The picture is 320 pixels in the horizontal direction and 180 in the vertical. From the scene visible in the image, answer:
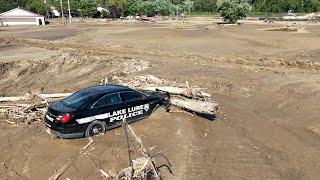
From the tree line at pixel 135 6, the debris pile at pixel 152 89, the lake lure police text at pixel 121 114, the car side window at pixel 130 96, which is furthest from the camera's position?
the tree line at pixel 135 6

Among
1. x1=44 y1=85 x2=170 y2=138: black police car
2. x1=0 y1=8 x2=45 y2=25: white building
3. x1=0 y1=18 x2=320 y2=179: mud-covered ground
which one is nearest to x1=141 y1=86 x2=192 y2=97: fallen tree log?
x1=0 y1=18 x2=320 y2=179: mud-covered ground

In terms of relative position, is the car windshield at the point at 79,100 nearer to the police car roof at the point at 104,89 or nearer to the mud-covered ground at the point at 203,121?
the police car roof at the point at 104,89

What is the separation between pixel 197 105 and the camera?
49.2 feet

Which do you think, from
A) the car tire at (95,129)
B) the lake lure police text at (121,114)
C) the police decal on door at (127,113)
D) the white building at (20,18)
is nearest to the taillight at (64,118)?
the lake lure police text at (121,114)

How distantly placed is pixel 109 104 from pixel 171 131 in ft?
7.08

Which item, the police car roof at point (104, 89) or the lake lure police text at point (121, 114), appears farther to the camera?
the police car roof at point (104, 89)

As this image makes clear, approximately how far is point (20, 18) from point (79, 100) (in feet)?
270

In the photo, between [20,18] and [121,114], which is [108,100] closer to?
[121,114]

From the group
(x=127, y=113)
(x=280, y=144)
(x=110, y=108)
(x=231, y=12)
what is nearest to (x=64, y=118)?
(x=110, y=108)

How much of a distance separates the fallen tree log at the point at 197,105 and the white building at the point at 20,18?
257 ft

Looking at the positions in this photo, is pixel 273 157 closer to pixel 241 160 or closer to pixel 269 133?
pixel 241 160

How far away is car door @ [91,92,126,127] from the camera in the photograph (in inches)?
516

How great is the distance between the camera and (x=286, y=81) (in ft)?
75.2

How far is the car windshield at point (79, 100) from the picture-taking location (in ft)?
42.3
